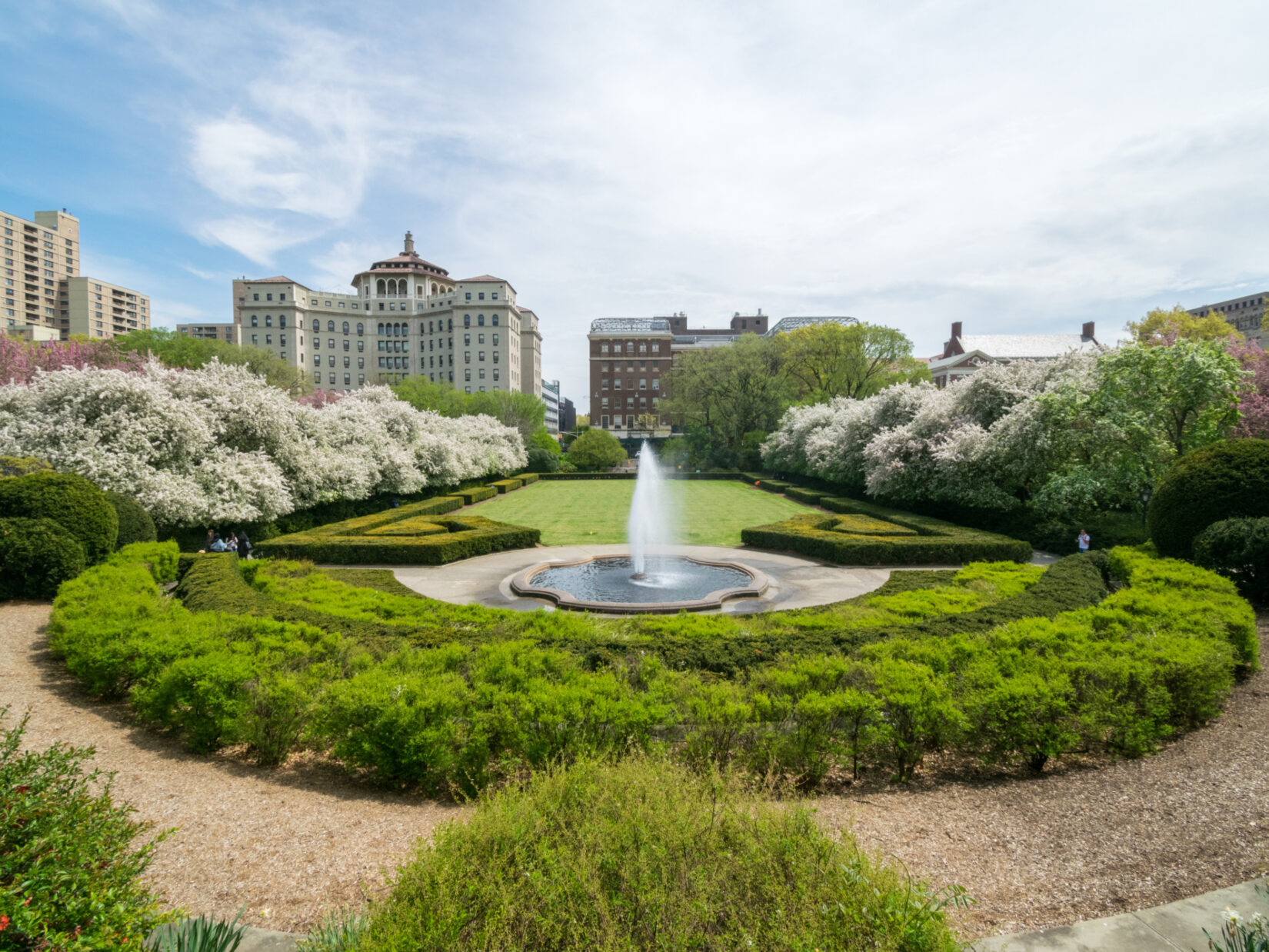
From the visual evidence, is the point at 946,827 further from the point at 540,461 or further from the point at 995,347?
the point at 995,347

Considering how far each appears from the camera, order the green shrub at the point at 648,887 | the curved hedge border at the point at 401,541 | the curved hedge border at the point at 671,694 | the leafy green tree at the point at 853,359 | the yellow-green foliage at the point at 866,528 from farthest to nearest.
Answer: the leafy green tree at the point at 853,359 → the yellow-green foliage at the point at 866,528 → the curved hedge border at the point at 401,541 → the curved hedge border at the point at 671,694 → the green shrub at the point at 648,887

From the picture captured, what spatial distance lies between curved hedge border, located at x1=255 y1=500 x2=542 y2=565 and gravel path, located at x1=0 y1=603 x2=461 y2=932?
9.34 meters

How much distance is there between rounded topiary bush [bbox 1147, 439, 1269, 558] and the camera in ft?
32.0

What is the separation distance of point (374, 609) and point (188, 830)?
5272 millimetres

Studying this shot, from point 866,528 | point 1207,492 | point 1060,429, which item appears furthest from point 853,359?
point 1207,492

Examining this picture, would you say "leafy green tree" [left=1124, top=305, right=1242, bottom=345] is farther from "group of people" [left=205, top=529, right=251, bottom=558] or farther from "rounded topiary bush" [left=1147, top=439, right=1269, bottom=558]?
"group of people" [left=205, top=529, right=251, bottom=558]

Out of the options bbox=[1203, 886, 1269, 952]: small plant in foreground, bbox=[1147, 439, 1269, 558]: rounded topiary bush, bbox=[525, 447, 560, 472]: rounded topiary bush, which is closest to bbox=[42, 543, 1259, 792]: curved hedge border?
bbox=[1203, 886, 1269, 952]: small plant in foreground

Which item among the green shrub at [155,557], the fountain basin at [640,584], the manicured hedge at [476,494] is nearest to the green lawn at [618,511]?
the manicured hedge at [476,494]

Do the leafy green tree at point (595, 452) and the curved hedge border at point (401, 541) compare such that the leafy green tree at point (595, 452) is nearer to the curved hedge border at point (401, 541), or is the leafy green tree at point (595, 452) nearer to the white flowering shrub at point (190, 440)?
the white flowering shrub at point (190, 440)

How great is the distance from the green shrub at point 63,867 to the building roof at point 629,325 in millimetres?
86048

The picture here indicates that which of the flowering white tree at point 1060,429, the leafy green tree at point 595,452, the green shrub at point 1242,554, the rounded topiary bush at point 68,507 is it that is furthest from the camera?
the leafy green tree at point 595,452

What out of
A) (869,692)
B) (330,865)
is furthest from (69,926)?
(869,692)

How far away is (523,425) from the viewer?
186 feet

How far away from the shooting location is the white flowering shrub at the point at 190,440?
48.1 ft
